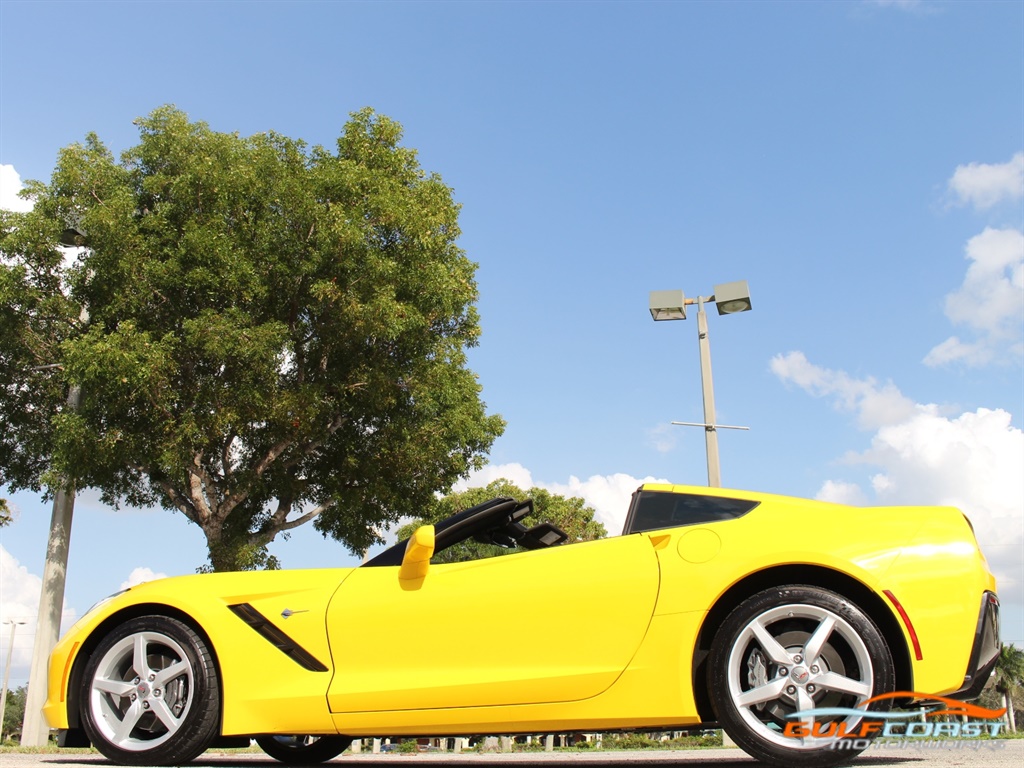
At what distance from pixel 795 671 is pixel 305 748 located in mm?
3170

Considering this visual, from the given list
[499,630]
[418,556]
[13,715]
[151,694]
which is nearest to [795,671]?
[499,630]

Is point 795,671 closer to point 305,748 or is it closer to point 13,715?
point 305,748

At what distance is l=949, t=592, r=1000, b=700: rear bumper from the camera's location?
314 cm

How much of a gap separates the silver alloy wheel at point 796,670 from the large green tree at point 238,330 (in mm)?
10543

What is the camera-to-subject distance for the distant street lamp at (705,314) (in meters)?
13.3

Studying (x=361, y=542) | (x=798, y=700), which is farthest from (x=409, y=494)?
(x=798, y=700)

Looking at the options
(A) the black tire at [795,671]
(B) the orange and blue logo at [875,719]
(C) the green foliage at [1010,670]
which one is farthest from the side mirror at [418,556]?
(C) the green foliage at [1010,670]

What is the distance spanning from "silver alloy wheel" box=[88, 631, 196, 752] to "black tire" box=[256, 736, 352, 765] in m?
1.14

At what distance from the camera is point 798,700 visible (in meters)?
3.19

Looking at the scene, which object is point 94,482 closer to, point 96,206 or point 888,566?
point 96,206

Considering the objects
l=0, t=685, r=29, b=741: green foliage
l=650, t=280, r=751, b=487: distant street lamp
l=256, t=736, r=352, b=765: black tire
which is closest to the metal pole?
l=650, t=280, r=751, b=487: distant street lamp

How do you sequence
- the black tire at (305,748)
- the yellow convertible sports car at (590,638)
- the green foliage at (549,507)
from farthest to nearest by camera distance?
the green foliage at (549,507) → the black tire at (305,748) → the yellow convertible sports car at (590,638)

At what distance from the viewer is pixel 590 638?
338cm

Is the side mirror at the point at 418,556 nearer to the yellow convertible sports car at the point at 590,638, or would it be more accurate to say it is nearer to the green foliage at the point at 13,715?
the yellow convertible sports car at the point at 590,638
